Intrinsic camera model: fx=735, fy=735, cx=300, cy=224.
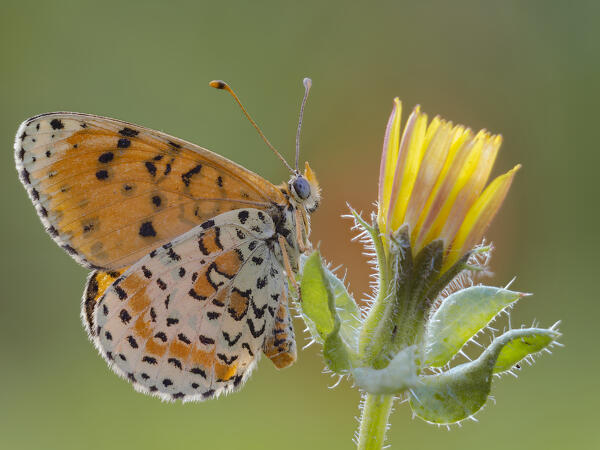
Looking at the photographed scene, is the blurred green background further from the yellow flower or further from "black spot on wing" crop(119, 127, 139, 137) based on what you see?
the yellow flower

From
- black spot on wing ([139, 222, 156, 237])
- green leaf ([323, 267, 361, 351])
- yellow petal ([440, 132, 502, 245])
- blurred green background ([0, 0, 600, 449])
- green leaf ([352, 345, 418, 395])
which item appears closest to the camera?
green leaf ([352, 345, 418, 395])

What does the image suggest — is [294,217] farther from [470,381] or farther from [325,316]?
[470,381]

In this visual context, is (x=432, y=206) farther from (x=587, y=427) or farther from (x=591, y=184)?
(x=591, y=184)

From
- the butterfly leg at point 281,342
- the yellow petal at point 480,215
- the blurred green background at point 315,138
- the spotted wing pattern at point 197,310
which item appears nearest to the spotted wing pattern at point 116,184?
the spotted wing pattern at point 197,310

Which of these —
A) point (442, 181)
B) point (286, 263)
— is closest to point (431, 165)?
point (442, 181)

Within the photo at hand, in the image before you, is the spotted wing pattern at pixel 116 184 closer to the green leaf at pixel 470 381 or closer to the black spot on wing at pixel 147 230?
the black spot on wing at pixel 147 230

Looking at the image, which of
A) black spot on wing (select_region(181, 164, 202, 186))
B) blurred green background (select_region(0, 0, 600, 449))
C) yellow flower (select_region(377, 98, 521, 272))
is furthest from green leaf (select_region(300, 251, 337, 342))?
blurred green background (select_region(0, 0, 600, 449))
